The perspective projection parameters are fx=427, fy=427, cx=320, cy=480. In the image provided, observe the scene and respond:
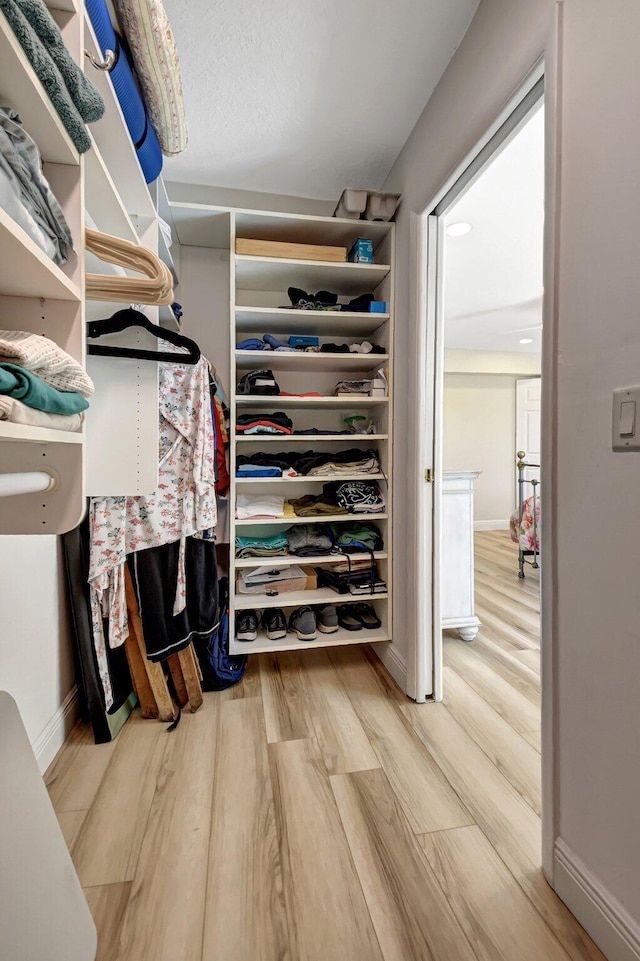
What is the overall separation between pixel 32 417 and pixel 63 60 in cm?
57

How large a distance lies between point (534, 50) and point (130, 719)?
2.53 metres

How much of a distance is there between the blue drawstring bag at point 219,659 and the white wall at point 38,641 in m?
0.51

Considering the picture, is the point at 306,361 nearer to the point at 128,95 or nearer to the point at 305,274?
the point at 305,274

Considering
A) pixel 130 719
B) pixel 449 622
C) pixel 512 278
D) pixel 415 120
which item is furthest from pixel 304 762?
pixel 512 278

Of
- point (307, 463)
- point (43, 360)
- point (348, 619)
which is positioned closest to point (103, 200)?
point (43, 360)

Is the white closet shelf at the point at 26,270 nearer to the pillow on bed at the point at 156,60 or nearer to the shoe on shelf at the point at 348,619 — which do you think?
the pillow on bed at the point at 156,60

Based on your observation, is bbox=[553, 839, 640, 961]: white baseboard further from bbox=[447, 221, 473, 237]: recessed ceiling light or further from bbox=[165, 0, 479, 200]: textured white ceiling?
bbox=[447, 221, 473, 237]: recessed ceiling light

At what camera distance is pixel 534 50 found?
42.8 inches

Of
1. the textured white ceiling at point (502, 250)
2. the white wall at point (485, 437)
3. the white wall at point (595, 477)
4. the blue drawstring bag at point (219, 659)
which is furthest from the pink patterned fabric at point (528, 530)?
the white wall at point (595, 477)

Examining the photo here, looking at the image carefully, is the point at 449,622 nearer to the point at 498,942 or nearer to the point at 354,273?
the point at 498,942

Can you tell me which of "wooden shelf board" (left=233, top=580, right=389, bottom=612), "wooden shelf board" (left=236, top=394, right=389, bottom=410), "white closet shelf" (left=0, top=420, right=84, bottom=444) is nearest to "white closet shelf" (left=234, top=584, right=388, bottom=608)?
"wooden shelf board" (left=233, top=580, right=389, bottom=612)

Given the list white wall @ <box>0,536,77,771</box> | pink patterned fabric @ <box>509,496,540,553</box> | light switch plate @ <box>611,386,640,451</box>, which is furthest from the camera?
pink patterned fabric @ <box>509,496,540,553</box>

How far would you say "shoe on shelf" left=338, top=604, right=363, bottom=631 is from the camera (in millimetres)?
2197

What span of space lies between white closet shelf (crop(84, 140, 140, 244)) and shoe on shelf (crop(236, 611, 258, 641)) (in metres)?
1.68
